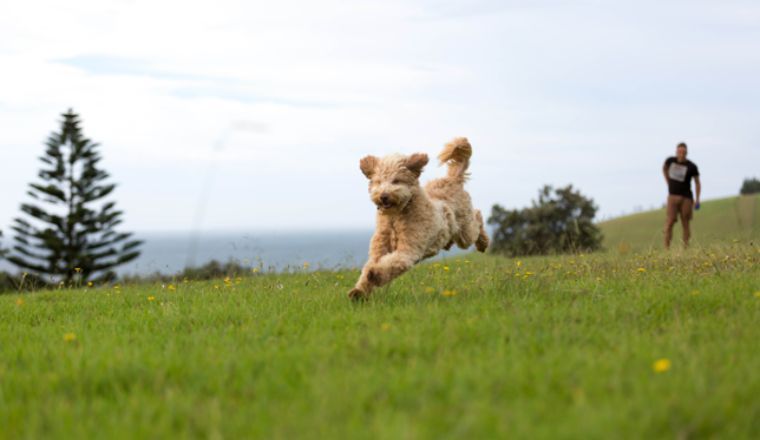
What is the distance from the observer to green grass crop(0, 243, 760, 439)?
3.12 metres

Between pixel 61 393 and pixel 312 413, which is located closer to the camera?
pixel 312 413

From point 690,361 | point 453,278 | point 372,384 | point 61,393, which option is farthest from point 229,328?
point 453,278

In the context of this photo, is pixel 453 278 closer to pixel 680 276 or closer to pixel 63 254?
pixel 680 276

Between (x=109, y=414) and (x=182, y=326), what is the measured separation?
2368mm

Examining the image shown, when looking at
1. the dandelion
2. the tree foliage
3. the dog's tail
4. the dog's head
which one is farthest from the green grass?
the tree foliage

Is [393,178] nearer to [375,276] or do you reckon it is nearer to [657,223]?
[375,276]

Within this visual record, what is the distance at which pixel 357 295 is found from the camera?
21.4 ft

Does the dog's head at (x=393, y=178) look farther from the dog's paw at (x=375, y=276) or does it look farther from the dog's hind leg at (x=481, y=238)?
the dog's hind leg at (x=481, y=238)

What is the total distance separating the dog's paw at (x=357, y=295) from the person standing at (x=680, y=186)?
35.7 ft

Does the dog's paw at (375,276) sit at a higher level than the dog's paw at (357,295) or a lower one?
higher

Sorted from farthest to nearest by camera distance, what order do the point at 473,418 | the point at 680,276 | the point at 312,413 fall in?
the point at 680,276
the point at 312,413
the point at 473,418

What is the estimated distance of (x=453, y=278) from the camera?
28.0 ft

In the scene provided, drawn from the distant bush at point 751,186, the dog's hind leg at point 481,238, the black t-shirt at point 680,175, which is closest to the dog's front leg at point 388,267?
the dog's hind leg at point 481,238

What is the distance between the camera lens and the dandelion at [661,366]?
3634mm
